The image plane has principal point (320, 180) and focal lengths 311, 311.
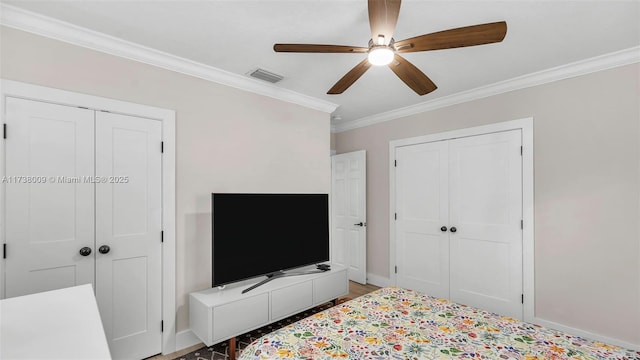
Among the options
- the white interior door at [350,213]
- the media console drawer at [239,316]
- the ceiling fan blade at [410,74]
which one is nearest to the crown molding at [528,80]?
the white interior door at [350,213]

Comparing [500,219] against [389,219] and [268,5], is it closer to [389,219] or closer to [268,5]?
[389,219]

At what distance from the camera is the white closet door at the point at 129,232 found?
89.6 inches

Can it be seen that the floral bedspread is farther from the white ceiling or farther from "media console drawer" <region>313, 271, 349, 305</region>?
the white ceiling

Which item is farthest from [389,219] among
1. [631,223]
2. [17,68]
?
[17,68]

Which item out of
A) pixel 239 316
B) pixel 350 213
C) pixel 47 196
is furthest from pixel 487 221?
pixel 47 196

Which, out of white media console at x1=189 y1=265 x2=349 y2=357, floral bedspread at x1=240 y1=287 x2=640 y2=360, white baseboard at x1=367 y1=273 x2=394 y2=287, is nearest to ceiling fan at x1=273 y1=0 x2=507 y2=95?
floral bedspread at x1=240 y1=287 x2=640 y2=360

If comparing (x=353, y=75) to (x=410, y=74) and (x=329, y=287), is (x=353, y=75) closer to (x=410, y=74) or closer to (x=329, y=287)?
(x=410, y=74)

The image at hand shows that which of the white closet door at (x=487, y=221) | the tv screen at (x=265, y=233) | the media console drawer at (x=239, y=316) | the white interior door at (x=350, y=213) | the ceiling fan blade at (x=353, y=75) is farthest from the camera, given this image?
the white interior door at (x=350, y=213)

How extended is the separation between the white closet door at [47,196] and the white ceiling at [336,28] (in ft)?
2.22

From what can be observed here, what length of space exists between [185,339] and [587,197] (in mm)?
3640

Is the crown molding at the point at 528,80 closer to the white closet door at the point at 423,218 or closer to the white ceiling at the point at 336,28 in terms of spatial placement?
the white ceiling at the point at 336,28

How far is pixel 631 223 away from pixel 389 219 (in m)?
2.32

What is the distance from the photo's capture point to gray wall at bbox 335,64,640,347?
249 centimetres

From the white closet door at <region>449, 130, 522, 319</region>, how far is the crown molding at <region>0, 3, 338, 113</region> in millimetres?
2138
